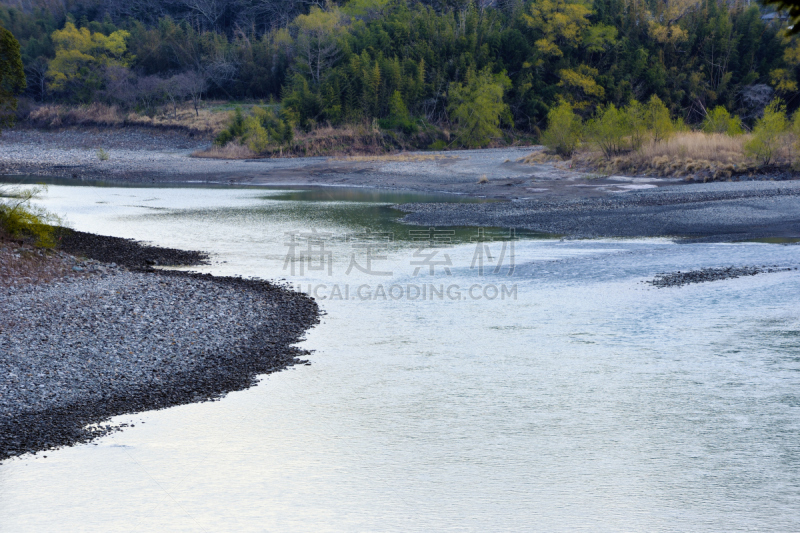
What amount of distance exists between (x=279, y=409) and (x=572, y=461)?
3137 mm

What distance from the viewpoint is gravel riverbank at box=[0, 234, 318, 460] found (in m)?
8.02

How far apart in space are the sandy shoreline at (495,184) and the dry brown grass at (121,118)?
1.41 metres

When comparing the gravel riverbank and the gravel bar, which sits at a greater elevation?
the gravel bar

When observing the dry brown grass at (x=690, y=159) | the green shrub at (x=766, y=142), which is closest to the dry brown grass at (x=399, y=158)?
the dry brown grass at (x=690, y=159)

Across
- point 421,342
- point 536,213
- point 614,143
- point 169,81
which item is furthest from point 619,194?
point 169,81

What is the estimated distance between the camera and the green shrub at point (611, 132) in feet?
107

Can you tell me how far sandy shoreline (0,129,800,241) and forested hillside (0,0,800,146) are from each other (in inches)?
273

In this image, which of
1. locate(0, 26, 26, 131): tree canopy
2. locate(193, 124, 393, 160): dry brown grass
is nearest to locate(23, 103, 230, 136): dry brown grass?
locate(193, 124, 393, 160): dry brown grass

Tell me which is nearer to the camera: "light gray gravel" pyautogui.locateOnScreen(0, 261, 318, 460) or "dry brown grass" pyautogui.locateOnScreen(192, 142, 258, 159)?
"light gray gravel" pyautogui.locateOnScreen(0, 261, 318, 460)

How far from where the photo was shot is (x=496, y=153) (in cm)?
4456

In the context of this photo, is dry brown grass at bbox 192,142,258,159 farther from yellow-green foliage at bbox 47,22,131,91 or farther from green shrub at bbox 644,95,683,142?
yellow-green foliage at bbox 47,22,131,91

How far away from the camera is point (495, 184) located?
Result: 31938 millimetres

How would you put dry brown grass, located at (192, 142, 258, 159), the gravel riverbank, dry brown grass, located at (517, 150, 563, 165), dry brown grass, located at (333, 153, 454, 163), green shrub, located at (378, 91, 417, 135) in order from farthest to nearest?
green shrub, located at (378, 91, 417, 135) → dry brown grass, located at (192, 142, 258, 159) → dry brown grass, located at (333, 153, 454, 163) → dry brown grass, located at (517, 150, 563, 165) → the gravel riverbank

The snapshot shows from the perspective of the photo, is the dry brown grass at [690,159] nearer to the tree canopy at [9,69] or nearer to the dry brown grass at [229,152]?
the dry brown grass at [229,152]
